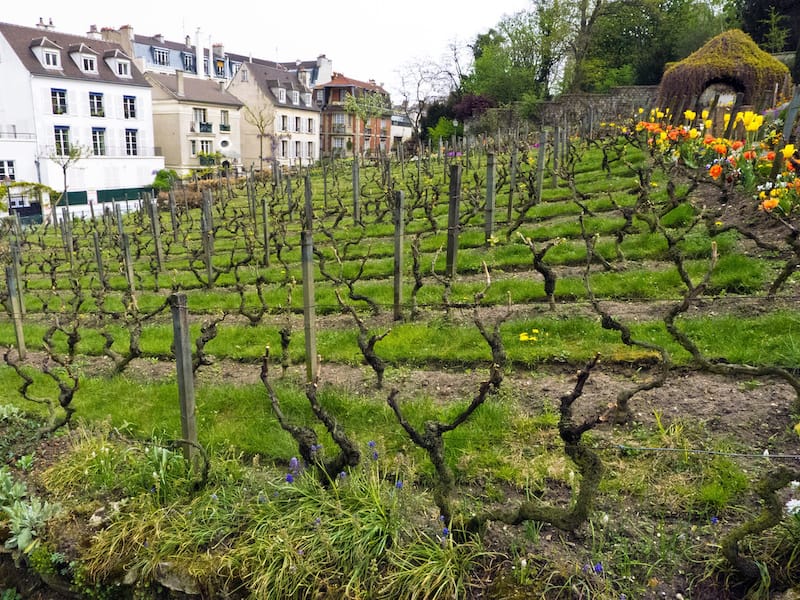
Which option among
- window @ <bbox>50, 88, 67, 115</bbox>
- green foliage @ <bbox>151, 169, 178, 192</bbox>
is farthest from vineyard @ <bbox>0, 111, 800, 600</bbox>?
window @ <bbox>50, 88, 67, 115</bbox>

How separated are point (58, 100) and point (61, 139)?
8.21ft

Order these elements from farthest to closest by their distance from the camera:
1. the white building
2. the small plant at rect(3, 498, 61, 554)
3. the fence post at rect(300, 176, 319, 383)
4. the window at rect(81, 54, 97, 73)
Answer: the window at rect(81, 54, 97, 73)
the white building
the fence post at rect(300, 176, 319, 383)
the small plant at rect(3, 498, 61, 554)

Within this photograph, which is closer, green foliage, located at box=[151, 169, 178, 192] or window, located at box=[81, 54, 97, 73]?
window, located at box=[81, 54, 97, 73]

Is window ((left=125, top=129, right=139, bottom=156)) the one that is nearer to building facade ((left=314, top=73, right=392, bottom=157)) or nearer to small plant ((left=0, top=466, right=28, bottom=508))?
building facade ((left=314, top=73, right=392, bottom=157))

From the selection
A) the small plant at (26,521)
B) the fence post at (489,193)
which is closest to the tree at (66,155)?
the fence post at (489,193)

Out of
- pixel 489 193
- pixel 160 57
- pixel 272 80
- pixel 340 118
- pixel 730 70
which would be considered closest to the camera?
pixel 489 193

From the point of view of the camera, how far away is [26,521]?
14.3 feet

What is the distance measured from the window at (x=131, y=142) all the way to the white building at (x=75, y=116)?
0.07 m

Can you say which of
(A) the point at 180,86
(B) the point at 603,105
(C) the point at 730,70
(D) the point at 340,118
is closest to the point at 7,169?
(A) the point at 180,86

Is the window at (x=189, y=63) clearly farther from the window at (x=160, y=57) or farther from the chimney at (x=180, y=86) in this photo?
the chimney at (x=180, y=86)

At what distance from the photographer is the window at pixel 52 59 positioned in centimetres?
3812

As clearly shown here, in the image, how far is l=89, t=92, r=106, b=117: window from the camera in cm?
4041

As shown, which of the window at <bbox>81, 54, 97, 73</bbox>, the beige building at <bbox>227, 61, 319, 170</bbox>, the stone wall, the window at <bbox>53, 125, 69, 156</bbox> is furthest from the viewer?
the beige building at <bbox>227, 61, 319, 170</bbox>

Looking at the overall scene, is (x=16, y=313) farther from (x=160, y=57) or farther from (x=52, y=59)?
(x=160, y=57)
